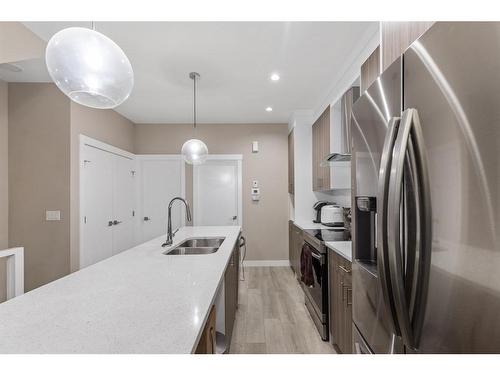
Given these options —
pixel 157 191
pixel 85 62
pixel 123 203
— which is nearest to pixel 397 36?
pixel 85 62

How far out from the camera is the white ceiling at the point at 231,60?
6.85 feet

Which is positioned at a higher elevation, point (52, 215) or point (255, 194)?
point (255, 194)

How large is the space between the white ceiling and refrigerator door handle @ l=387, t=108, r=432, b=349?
1785mm

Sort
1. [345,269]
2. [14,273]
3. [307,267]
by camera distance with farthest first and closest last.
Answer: [307,267] → [14,273] → [345,269]

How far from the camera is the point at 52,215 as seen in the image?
296cm

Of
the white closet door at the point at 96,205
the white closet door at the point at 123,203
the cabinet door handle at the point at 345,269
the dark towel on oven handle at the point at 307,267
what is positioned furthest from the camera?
the white closet door at the point at 123,203

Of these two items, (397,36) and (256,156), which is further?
(256,156)

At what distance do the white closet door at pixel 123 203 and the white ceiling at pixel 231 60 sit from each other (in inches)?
38.7

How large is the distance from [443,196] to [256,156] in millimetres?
4326

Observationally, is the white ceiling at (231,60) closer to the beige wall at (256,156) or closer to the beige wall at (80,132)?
the beige wall at (80,132)

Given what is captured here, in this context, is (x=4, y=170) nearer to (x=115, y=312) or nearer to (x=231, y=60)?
(x=231, y=60)

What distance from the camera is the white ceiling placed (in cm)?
209

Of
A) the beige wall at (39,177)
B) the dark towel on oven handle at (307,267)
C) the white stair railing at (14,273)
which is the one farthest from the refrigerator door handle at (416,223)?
the beige wall at (39,177)
